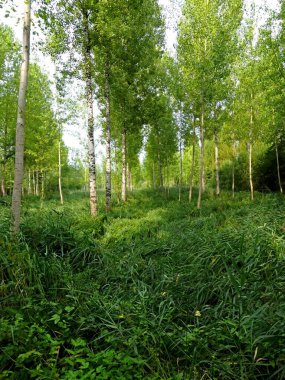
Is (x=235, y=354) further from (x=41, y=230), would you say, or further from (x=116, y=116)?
(x=116, y=116)

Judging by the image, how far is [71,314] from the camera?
3.51m

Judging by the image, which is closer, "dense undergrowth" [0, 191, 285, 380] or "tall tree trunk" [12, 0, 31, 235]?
"dense undergrowth" [0, 191, 285, 380]

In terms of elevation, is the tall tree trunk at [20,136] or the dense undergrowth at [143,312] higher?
the tall tree trunk at [20,136]

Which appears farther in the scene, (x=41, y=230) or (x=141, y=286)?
(x=41, y=230)

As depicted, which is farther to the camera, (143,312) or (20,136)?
(20,136)

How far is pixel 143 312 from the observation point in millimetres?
3529

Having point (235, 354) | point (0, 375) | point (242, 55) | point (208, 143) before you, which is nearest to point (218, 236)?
point (235, 354)

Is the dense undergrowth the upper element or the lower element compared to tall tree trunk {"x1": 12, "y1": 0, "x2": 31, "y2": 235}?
lower

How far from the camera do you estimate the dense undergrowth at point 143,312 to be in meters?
2.66

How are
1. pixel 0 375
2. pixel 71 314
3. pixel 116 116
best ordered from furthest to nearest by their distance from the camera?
pixel 116 116 < pixel 71 314 < pixel 0 375

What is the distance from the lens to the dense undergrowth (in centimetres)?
266

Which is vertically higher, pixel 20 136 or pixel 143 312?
pixel 20 136

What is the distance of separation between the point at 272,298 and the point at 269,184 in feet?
63.9

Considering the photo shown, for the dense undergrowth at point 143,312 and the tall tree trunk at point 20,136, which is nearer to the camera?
the dense undergrowth at point 143,312
